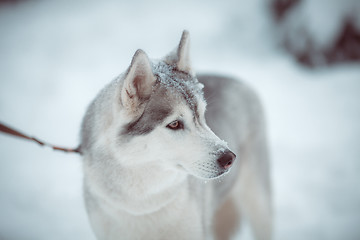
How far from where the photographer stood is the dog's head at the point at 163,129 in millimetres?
1914

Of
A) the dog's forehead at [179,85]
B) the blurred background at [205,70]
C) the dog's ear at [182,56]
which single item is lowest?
the blurred background at [205,70]

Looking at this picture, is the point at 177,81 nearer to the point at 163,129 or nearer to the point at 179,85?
the point at 179,85

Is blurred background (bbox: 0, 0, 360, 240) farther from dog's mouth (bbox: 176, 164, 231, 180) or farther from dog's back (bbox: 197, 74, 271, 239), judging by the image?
dog's mouth (bbox: 176, 164, 231, 180)

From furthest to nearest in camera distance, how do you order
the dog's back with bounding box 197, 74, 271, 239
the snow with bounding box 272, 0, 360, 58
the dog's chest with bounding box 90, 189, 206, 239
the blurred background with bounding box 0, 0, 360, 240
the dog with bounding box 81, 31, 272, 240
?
the snow with bounding box 272, 0, 360, 58
the blurred background with bounding box 0, 0, 360, 240
the dog's back with bounding box 197, 74, 271, 239
the dog's chest with bounding box 90, 189, 206, 239
the dog with bounding box 81, 31, 272, 240

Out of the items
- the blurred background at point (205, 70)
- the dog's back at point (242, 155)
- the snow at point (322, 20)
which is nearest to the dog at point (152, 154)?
the dog's back at point (242, 155)

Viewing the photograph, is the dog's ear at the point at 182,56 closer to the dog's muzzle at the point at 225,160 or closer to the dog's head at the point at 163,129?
the dog's head at the point at 163,129

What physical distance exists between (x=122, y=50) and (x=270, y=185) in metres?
6.00

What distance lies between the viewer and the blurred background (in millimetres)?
3807

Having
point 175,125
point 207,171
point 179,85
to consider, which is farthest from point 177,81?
point 207,171

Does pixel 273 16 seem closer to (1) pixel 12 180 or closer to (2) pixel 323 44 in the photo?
(2) pixel 323 44

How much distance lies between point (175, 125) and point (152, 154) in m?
0.24

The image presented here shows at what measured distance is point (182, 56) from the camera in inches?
87.4

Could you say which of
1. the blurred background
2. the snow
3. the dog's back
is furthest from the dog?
the snow

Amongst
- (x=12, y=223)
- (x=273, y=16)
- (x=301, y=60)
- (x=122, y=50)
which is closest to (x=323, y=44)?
(x=301, y=60)
